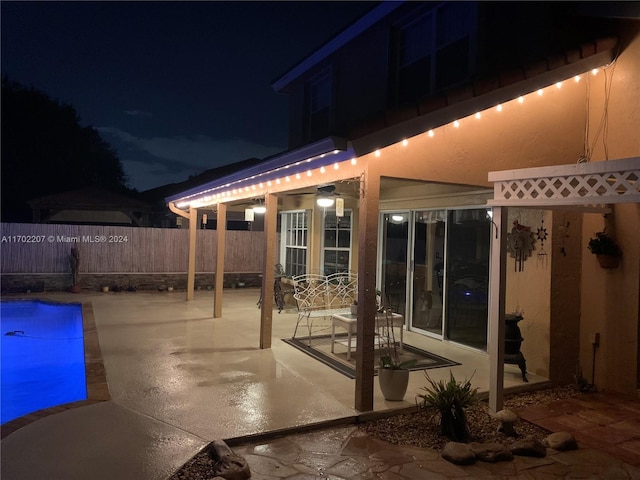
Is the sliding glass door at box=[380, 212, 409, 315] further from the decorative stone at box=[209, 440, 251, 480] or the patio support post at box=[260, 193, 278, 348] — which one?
Answer: the decorative stone at box=[209, 440, 251, 480]

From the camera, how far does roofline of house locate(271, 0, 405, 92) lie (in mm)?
9267

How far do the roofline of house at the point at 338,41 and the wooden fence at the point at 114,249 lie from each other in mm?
4740

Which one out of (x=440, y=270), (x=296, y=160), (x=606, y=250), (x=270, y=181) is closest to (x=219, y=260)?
(x=270, y=181)

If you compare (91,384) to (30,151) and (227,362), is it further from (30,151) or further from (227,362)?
(30,151)

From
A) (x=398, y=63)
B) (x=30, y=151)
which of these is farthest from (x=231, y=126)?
(x=398, y=63)

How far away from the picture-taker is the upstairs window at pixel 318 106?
1201cm

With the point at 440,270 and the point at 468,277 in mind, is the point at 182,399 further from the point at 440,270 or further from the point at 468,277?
the point at 440,270

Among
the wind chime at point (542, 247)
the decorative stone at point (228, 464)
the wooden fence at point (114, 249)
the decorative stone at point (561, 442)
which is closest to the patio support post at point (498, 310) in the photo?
the decorative stone at point (561, 442)

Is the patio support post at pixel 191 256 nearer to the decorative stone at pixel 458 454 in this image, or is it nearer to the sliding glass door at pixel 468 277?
the sliding glass door at pixel 468 277

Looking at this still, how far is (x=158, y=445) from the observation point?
3.90m

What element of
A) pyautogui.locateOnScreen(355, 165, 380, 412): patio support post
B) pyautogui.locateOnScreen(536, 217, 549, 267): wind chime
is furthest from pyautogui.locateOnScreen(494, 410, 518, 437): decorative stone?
pyautogui.locateOnScreen(536, 217, 549, 267): wind chime

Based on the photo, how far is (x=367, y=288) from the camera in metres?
4.86

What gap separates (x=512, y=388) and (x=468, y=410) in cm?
96

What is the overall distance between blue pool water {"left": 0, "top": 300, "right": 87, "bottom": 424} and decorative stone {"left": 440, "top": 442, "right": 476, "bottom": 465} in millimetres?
4313
